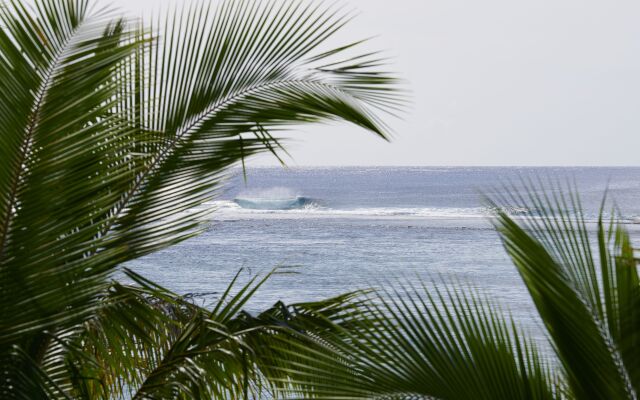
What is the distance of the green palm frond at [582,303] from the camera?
6.07 feet

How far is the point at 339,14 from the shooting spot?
8.68 ft

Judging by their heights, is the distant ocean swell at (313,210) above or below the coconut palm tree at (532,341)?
below

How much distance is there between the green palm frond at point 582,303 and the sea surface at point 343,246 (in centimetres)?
269

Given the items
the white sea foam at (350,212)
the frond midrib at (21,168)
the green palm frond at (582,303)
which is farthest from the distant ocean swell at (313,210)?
the frond midrib at (21,168)

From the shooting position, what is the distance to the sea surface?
52.7 ft

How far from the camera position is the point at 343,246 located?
987 inches

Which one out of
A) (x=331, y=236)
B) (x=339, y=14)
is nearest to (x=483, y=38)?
(x=331, y=236)

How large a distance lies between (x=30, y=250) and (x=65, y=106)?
0.36 meters

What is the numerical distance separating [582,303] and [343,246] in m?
23.2

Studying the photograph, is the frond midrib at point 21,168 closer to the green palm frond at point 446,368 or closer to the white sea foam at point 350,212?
the green palm frond at point 446,368

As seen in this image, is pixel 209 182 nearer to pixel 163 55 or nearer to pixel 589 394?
pixel 163 55

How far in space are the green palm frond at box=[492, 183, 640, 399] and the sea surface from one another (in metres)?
2.69

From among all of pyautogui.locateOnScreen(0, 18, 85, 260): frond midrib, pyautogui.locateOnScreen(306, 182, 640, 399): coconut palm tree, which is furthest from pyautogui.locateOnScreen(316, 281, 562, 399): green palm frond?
pyautogui.locateOnScreen(0, 18, 85, 260): frond midrib

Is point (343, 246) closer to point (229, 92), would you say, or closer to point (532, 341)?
point (229, 92)
